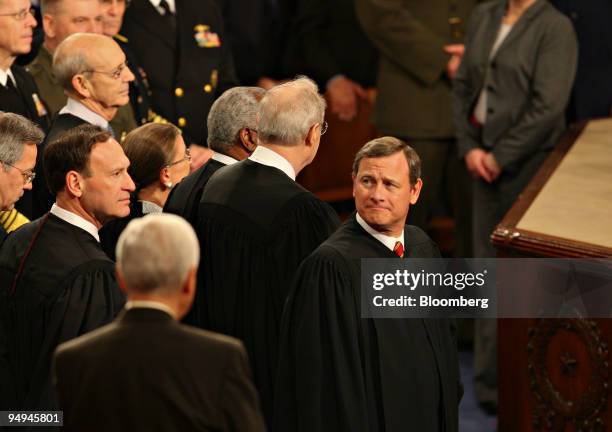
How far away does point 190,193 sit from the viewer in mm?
4262

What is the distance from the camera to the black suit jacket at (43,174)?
471 centimetres

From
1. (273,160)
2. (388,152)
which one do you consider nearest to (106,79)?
(273,160)

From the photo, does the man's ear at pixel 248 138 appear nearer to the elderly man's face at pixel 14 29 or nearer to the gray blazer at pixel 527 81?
the elderly man's face at pixel 14 29

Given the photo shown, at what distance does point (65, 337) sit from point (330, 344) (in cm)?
79

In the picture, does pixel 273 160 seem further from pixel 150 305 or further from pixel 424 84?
pixel 424 84

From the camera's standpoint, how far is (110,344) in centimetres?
254

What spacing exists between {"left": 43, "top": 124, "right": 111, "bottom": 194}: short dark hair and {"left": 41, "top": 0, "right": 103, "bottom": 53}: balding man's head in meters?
1.54

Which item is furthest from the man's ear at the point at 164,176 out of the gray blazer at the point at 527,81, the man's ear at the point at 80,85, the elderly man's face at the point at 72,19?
the gray blazer at the point at 527,81

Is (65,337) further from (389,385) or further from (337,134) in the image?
(337,134)

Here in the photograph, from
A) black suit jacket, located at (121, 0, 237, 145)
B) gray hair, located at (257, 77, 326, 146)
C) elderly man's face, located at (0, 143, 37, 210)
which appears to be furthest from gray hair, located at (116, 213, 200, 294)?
black suit jacket, located at (121, 0, 237, 145)

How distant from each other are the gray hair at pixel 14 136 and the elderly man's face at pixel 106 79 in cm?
75

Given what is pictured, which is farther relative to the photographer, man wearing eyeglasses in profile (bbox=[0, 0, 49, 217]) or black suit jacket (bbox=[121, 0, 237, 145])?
black suit jacket (bbox=[121, 0, 237, 145])

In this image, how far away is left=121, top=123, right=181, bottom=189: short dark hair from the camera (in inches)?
172

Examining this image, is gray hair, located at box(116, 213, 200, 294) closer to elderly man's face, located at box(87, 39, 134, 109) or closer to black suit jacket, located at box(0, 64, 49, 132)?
elderly man's face, located at box(87, 39, 134, 109)
